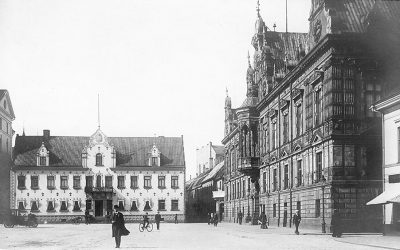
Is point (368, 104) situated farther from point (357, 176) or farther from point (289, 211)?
point (289, 211)

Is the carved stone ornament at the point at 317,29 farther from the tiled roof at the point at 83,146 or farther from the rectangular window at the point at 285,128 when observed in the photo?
the tiled roof at the point at 83,146

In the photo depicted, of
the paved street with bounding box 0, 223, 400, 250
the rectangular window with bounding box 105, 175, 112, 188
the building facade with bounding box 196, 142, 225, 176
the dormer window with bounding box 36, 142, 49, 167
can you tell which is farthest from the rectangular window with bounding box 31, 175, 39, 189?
the building facade with bounding box 196, 142, 225, 176

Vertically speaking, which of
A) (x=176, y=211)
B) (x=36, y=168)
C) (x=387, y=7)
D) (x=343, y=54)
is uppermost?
(x=387, y=7)

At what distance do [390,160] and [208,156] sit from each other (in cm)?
10109

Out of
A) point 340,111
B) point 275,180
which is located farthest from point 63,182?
point 340,111

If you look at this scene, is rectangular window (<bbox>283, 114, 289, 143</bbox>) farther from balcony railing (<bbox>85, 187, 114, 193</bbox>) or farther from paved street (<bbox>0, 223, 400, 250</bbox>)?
balcony railing (<bbox>85, 187, 114, 193</bbox>)

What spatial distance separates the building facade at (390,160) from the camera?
32.0 metres

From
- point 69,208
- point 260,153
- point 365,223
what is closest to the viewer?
point 365,223

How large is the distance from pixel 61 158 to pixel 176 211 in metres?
17.0

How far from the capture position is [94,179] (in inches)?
3214

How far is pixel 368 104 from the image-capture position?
37.8 m

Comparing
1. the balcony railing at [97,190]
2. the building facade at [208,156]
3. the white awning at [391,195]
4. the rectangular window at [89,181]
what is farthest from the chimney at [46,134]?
the white awning at [391,195]

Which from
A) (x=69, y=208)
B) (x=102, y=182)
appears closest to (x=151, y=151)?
(x=102, y=182)

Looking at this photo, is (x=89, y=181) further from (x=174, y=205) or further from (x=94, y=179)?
(x=174, y=205)
